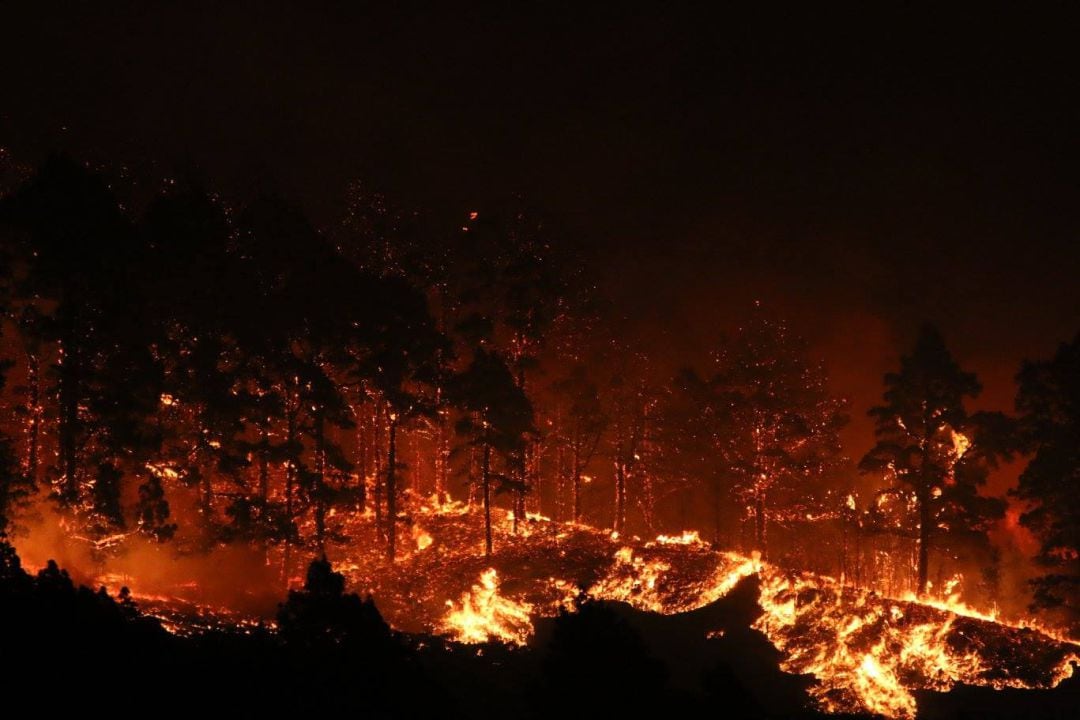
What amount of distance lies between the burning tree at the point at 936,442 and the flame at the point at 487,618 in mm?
18993

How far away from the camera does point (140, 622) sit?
14.0 metres

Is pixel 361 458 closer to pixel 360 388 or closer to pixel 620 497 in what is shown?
pixel 360 388

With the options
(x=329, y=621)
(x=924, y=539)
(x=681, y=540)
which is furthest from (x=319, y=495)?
(x=924, y=539)

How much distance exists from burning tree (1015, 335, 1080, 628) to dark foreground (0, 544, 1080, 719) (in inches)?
1111

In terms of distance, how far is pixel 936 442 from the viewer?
44219 millimetres

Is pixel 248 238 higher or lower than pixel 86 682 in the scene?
higher

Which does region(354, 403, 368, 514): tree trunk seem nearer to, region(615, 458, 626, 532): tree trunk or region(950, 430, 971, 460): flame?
region(615, 458, 626, 532): tree trunk

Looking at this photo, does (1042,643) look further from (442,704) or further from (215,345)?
(215,345)

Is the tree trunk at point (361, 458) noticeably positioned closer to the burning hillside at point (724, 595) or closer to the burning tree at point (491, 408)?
the burning hillside at point (724, 595)

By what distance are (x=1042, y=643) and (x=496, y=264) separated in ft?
→ 94.1

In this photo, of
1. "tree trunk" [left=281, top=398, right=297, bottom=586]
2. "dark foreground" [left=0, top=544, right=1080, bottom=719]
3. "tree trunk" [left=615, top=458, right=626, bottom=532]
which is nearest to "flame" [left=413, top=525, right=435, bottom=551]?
"tree trunk" [left=281, top=398, right=297, bottom=586]

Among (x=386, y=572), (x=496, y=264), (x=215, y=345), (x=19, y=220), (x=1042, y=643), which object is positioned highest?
(x=496, y=264)

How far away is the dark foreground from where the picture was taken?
11.6m

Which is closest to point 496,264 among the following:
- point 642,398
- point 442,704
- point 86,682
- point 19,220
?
point 642,398
